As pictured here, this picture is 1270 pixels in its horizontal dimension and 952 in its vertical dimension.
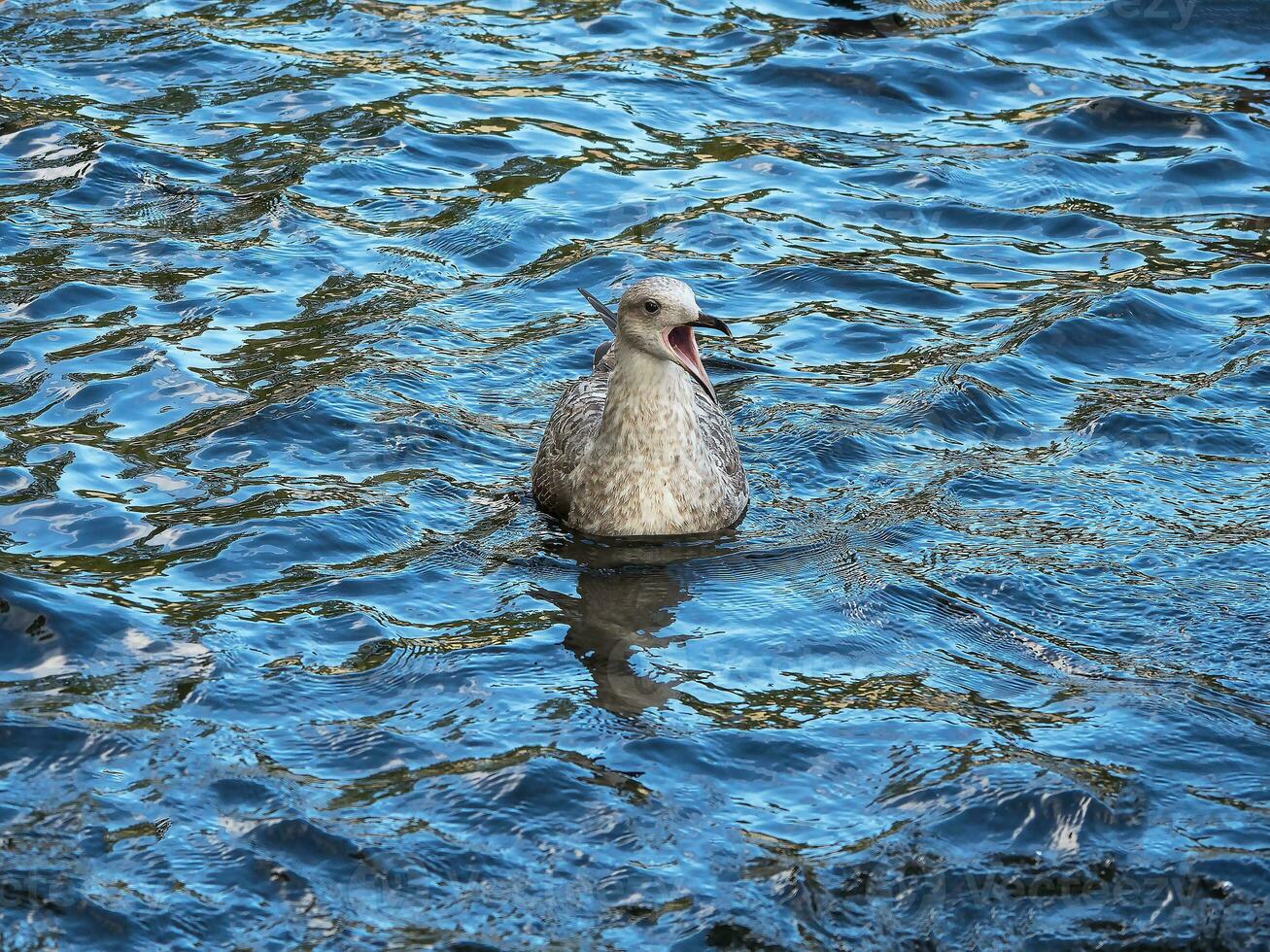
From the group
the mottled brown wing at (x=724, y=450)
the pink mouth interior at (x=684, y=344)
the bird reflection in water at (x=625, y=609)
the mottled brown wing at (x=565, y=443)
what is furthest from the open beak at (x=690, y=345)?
the bird reflection in water at (x=625, y=609)

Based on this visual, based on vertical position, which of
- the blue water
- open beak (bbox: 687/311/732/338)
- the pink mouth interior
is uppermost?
open beak (bbox: 687/311/732/338)

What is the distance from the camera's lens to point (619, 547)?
9.09 meters

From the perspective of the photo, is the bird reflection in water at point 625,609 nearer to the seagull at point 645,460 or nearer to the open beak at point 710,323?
the seagull at point 645,460

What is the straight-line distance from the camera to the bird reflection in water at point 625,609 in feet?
25.1

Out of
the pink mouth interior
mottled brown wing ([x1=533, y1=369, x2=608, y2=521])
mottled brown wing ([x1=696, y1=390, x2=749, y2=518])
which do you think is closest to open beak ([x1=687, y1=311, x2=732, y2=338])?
the pink mouth interior

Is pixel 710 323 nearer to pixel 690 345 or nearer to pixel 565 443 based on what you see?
pixel 690 345

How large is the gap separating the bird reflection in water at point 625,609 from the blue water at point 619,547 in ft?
0.09

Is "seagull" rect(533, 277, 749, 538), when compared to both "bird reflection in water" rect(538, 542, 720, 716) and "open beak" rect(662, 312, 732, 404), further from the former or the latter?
"bird reflection in water" rect(538, 542, 720, 716)

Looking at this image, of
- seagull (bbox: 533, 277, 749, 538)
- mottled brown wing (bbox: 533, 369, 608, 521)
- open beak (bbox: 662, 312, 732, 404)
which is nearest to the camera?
open beak (bbox: 662, 312, 732, 404)

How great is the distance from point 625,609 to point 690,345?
1.49 m

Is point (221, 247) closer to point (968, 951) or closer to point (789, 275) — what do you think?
point (789, 275)

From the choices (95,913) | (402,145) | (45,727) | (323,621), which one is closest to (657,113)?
(402,145)

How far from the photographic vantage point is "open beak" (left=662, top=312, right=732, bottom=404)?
341 inches

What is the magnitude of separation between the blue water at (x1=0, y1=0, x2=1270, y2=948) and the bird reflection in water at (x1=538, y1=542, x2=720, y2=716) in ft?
0.09
